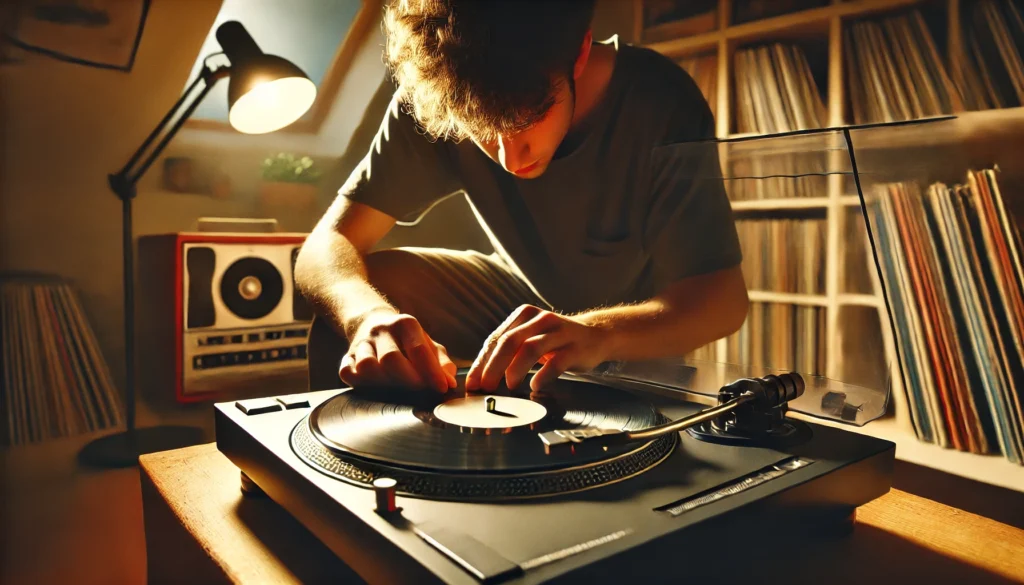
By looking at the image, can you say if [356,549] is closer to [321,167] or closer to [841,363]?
[841,363]

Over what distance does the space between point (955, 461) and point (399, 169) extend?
1.27 metres

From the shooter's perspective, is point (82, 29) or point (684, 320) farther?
point (82, 29)

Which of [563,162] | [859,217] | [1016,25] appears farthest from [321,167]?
[1016,25]

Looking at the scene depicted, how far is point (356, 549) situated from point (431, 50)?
2.68 feet

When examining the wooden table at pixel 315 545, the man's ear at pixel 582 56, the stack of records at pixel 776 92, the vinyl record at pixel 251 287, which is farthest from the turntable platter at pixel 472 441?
the vinyl record at pixel 251 287

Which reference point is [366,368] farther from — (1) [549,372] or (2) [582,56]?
(2) [582,56]

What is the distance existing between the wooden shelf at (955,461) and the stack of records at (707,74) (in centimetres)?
77

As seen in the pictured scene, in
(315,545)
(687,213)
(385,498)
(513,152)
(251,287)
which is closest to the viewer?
(385,498)

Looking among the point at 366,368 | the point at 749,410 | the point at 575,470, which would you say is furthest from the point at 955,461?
the point at 366,368

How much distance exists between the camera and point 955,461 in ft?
3.69

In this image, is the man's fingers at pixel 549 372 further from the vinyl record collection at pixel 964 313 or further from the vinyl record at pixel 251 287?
the vinyl record at pixel 251 287

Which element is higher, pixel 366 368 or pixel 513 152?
pixel 513 152

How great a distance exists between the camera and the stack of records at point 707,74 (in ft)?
4.80

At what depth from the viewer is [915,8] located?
3.99 feet
